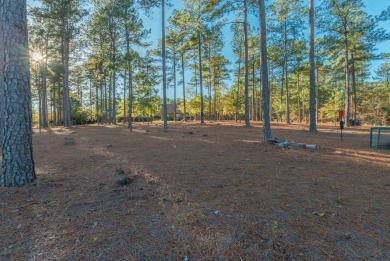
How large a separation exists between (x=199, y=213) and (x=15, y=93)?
355 cm

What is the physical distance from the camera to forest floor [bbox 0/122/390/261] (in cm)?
185

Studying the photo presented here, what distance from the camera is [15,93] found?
328cm

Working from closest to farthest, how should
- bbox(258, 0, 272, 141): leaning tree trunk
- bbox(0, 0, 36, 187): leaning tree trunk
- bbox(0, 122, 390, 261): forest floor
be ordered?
1. bbox(0, 122, 390, 261): forest floor
2. bbox(0, 0, 36, 187): leaning tree trunk
3. bbox(258, 0, 272, 141): leaning tree trunk

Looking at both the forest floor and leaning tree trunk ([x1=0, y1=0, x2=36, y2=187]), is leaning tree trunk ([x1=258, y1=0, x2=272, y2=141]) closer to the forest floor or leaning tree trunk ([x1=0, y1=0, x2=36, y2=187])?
the forest floor

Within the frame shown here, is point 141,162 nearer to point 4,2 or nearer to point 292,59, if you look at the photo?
point 4,2

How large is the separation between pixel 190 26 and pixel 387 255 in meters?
17.6

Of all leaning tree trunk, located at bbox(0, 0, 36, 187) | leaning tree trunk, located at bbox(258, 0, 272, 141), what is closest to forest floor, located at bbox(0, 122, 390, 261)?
leaning tree trunk, located at bbox(0, 0, 36, 187)

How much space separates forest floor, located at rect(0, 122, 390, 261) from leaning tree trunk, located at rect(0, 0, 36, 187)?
0.43 m

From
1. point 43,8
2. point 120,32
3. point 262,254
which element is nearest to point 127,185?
point 262,254

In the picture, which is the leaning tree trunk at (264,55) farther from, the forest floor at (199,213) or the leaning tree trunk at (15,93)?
the leaning tree trunk at (15,93)

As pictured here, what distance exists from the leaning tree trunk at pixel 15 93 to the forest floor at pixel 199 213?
0.43m

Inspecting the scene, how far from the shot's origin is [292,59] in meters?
19.5

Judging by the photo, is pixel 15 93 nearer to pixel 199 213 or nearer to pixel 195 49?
pixel 199 213

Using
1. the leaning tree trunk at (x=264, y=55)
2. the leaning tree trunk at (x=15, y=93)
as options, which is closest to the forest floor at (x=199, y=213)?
the leaning tree trunk at (x=15, y=93)
